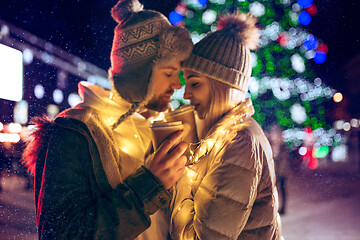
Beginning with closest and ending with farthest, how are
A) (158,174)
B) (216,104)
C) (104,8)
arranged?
(158,174), (216,104), (104,8)

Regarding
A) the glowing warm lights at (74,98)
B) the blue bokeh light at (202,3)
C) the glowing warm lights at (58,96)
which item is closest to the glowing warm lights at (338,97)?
the blue bokeh light at (202,3)

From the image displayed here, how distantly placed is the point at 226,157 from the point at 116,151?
2.72 feet

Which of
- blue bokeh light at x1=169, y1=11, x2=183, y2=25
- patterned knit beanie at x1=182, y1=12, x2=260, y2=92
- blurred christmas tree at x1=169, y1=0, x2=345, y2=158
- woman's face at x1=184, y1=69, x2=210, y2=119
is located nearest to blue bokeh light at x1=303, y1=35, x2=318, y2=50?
blurred christmas tree at x1=169, y1=0, x2=345, y2=158

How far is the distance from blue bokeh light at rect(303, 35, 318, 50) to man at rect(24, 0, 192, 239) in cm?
561

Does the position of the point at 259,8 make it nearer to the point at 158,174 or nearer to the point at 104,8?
the point at 104,8

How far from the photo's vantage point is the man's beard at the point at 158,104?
2.49 metres

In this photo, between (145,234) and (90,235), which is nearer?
(90,235)

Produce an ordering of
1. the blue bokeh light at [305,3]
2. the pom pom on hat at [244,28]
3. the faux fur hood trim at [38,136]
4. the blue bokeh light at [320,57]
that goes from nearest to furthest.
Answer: the faux fur hood trim at [38,136] < the pom pom on hat at [244,28] < the blue bokeh light at [305,3] < the blue bokeh light at [320,57]

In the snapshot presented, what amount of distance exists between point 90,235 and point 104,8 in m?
6.53

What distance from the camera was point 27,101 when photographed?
52.7 ft

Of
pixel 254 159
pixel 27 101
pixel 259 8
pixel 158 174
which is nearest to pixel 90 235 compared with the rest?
pixel 158 174

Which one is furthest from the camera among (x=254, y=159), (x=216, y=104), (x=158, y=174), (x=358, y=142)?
(x=358, y=142)

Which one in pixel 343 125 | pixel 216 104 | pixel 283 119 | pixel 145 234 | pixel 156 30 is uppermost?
pixel 156 30

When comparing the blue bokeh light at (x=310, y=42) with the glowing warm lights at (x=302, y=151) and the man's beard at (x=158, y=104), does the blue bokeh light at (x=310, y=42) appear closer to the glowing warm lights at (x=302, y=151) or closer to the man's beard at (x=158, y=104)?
the man's beard at (x=158, y=104)
